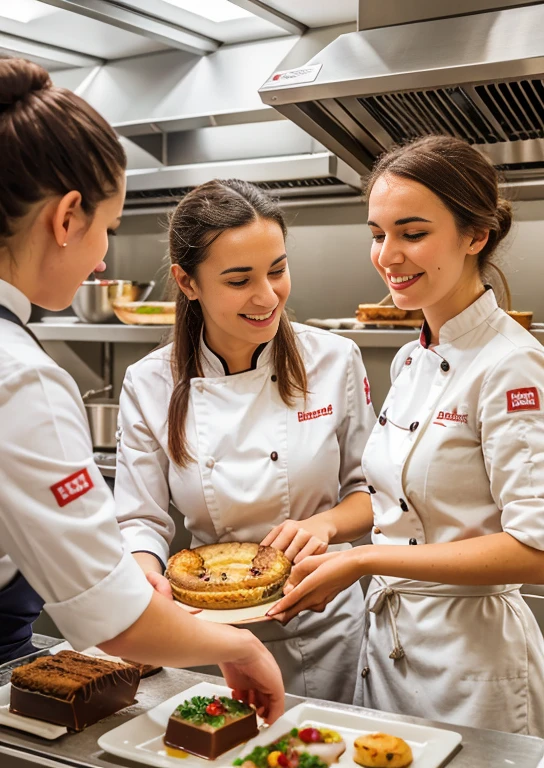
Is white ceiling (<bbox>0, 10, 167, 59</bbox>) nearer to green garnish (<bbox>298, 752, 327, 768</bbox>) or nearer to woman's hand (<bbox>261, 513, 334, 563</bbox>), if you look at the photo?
woman's hand (<bbox>261, 513, 334, 563</bbox>)

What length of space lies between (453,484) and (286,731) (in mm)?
541

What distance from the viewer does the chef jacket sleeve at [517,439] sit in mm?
1322

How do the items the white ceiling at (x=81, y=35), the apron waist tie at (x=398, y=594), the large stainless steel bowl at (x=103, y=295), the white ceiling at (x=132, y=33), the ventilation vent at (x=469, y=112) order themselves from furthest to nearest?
1. the large stainless steel bowl at (x=103, y=295)
2. the white ceiling at (x=81, y=35)
3. the white ceiling at (x=132, y=33)
4. the ventilation vent at (x=469, y=112)
5. the apron waist tie at (x=398, y=594)

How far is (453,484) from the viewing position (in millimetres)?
1451

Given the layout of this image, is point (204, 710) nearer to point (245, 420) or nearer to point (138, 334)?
point (245, 420)

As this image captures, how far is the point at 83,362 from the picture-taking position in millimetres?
3967

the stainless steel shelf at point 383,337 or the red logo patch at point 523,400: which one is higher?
the stainless steel shelf at point 383,337

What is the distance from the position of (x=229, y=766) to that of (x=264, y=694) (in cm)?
13

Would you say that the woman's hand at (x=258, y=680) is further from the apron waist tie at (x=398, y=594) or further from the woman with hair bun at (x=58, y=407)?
the apron waist tie at (x=398, y=594)

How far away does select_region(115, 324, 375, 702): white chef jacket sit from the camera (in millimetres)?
1790

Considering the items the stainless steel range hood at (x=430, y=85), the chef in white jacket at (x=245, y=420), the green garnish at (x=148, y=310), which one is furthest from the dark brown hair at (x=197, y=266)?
the green garnish at (x=148, y=310)

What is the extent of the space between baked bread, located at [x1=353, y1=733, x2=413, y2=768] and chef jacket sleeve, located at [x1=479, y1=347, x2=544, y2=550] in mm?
428

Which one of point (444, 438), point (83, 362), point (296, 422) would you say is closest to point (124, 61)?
point (83, 362)

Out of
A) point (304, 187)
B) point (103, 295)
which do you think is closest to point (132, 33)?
point (304, 187)
